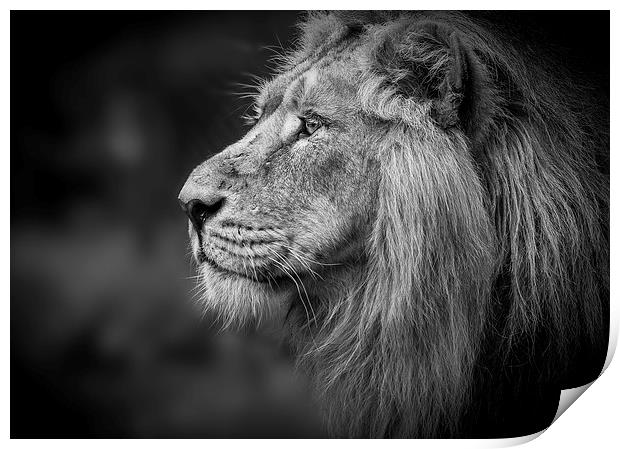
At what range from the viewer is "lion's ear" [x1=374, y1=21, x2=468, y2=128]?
1858 millimetres

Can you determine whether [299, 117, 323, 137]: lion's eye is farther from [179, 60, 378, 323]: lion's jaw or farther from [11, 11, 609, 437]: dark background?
[11, 11, 609, 437]: dark background

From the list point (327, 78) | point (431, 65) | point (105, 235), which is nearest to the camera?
point (431, 65)

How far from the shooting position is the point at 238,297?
205 cm

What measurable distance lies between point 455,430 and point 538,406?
0.69 ft

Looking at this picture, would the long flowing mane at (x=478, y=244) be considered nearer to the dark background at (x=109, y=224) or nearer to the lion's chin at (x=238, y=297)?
the lion's chin at (x=238, y=297)

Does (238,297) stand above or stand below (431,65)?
below

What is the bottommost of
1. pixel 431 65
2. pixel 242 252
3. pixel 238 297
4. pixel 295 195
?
pixel 238 297

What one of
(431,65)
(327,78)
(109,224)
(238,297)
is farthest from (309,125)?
(109,224)

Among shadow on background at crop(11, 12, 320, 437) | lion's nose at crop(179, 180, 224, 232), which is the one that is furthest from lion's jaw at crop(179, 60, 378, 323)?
shadow on background at crop(11, 12, 320, 437)

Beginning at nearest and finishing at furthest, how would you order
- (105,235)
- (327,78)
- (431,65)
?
(431,65) → (327,78) → (105,235)

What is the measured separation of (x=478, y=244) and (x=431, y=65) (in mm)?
414

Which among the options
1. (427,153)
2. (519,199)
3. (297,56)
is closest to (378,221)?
(427,153)

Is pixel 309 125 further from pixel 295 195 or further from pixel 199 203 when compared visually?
pixel 199 203

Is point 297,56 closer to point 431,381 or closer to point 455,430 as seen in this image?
point 431,381
